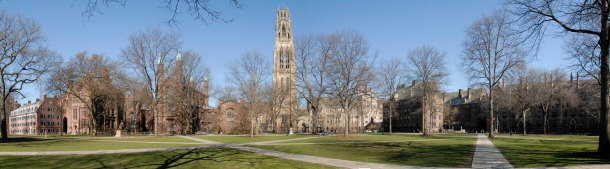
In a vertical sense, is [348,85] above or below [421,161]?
above

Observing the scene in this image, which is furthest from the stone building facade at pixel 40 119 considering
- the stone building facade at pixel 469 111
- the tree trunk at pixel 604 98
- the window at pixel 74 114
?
the stone building facade at pixel 469 111

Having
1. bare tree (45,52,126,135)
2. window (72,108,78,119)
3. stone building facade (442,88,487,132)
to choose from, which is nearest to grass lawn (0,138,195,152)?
bare tree (45,52,126,135)

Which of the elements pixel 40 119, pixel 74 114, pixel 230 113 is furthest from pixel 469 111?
pixel 40 119

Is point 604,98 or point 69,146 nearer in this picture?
point 604,98

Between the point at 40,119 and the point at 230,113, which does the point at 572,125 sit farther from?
the point at 40,119

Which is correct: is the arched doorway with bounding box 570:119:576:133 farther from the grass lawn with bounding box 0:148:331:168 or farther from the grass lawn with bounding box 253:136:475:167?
the grass lawn with bounding box 0:148:331:168

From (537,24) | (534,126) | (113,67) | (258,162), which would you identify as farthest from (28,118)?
(534,126)

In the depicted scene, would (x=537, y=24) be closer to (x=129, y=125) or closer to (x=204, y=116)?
(x=204, y=116)

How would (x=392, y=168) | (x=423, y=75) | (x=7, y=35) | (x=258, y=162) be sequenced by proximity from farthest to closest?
(x=423, y=75), (x=7, y=35), (x=258, y=162), (x=392, y=168)

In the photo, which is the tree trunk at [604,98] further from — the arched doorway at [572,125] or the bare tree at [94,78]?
the arched doorway at [572,125]

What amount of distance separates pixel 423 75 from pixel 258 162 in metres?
36.0

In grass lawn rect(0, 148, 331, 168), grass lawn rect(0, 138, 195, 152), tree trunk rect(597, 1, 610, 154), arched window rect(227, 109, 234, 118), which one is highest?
tree trunk rect(597, 1, 610, 154)

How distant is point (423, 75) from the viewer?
4459 centimetres

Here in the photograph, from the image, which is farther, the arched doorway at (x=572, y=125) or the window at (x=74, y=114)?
the arched doorway at (x=572, y=125)
